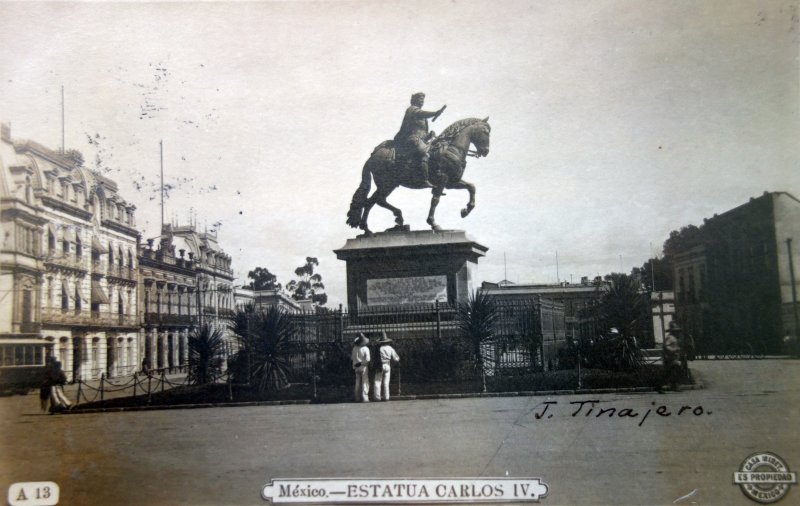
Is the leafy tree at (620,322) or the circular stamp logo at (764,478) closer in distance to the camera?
the circular stamp logo at (764,478)

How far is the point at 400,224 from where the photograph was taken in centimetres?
1470

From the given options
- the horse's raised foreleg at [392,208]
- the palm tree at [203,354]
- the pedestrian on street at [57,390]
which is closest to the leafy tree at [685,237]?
the horse's raised foreleg at [392,208]

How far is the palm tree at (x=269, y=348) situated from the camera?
1402 cm

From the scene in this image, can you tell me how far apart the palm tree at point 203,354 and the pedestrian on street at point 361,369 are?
403cm

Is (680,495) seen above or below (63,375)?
below

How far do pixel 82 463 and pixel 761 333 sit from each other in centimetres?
1761

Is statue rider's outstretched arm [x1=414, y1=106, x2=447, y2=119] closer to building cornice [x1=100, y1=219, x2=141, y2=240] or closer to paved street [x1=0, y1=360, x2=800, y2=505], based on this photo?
paved street [x1=0, y1=360, x2=800, y2=505]

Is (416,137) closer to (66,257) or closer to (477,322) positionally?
(477,322)

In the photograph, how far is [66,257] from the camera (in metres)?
11.9

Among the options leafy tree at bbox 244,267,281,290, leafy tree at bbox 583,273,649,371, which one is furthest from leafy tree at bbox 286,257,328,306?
leafy tree at bbox 583,273,649,371

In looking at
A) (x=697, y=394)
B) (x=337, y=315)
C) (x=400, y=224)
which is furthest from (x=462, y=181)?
(x=697, y=394)

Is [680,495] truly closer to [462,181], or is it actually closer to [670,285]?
[462,181]
